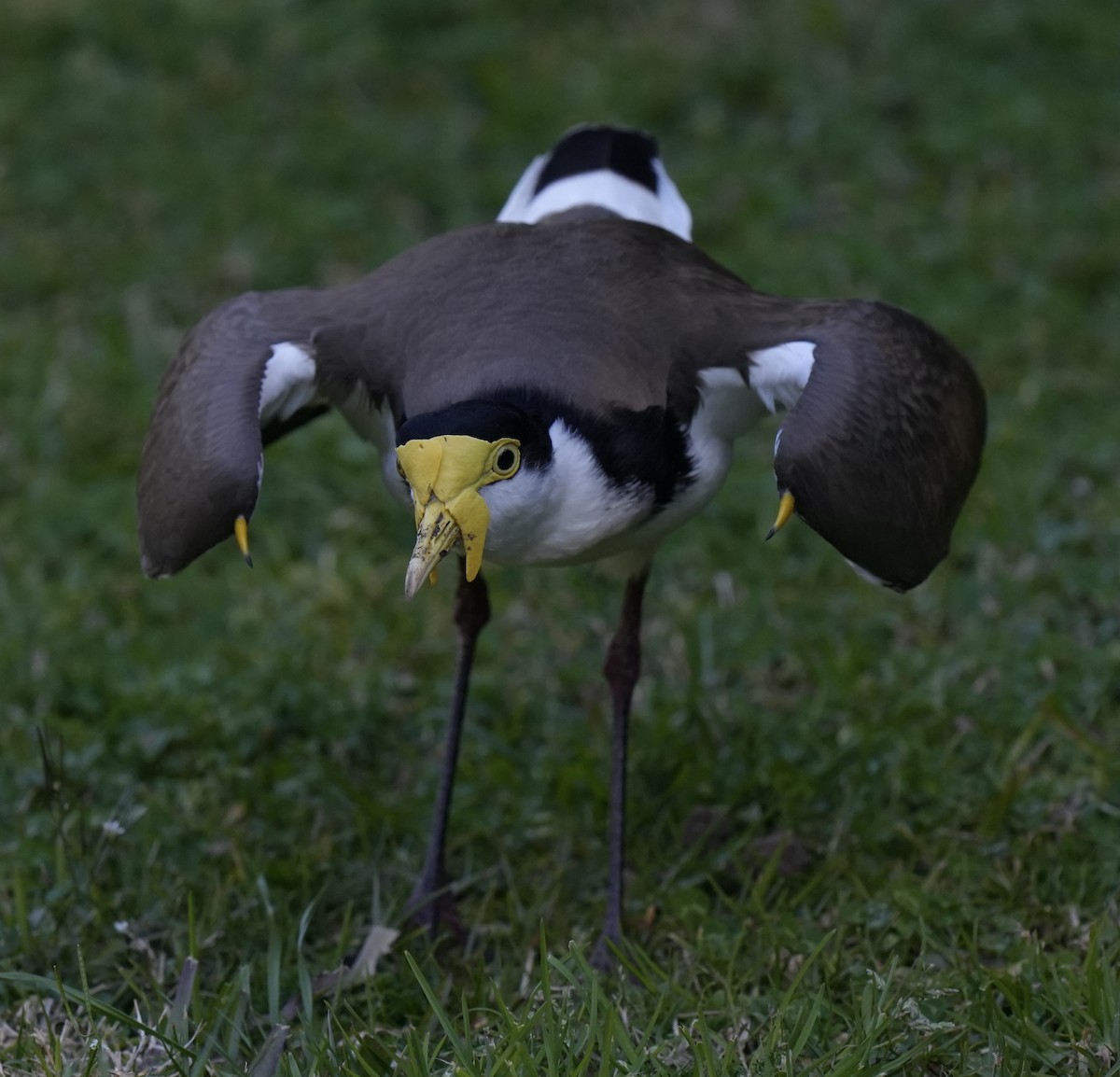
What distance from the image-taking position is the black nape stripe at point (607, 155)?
485 cm

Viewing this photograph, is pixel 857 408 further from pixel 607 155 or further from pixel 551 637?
pixel 551 637

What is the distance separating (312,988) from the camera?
3770 millimetres

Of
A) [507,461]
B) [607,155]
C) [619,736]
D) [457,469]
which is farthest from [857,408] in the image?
[607,155]

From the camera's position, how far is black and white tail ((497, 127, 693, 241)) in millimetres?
4777

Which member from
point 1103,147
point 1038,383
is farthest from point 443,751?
point 1103,147

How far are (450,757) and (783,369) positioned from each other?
1.34 m

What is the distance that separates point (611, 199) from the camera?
476 cm

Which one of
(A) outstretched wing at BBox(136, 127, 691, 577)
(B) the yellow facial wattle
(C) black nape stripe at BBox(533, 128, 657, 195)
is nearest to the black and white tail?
(C) black nape stripe at BBox(533, 128, 657, 195)

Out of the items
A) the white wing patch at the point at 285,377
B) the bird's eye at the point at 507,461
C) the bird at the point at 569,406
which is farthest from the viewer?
the white wing patch at the point at 285,377

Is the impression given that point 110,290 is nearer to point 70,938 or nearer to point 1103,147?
point 70,938

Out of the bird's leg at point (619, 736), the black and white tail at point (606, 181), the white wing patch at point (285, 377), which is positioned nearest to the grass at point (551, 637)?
the bird's leg at point (619, 736)

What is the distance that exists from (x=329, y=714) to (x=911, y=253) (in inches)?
132

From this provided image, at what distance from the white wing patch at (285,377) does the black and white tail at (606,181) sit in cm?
108

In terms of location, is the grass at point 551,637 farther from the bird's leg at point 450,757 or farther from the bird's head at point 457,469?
the bird's head at point 457,469
